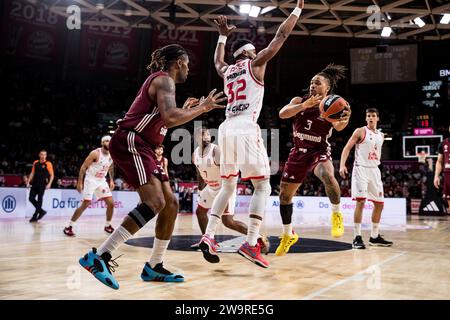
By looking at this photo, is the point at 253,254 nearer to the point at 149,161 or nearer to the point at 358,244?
the point at 149,161

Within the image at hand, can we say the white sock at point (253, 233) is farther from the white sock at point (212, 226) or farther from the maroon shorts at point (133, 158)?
the maroon shorts at point (133, 158)

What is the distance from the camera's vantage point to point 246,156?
436 cm

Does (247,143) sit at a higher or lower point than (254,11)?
lower

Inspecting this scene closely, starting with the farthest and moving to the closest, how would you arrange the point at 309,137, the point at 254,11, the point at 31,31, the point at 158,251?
the point at 31,31 < the point at 254,11 < the point at 309,137 < the point at 158,251

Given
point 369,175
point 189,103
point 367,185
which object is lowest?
point 367,185

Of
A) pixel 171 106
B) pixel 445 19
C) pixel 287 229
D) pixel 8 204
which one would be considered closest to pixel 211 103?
pixel 171 106

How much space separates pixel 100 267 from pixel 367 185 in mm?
4754

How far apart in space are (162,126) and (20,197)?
34.9ft

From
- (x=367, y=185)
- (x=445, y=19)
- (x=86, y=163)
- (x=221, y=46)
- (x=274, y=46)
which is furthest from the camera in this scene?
(x=445, y=19)

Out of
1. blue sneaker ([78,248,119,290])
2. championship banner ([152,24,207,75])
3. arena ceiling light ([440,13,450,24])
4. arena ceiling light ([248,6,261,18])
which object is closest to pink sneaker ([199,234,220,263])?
blue sneaker ([78,248,119,290])

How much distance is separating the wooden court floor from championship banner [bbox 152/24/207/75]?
19.1 metres

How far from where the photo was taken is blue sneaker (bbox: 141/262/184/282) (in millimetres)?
3703

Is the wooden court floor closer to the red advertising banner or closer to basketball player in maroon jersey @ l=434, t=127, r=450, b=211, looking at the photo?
basketball player in maroon jersey @ l=434, t=127, r=450, b=211
